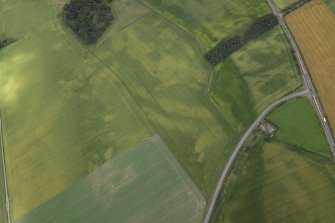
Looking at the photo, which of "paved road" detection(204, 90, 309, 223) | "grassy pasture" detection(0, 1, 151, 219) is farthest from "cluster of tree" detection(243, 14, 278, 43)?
"grassy pasture" detection(0, 1, 151, 219)

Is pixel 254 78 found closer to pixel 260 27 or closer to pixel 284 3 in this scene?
pixel 260 27

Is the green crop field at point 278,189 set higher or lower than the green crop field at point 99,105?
lower

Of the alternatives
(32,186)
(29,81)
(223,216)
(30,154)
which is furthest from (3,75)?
(223,216)

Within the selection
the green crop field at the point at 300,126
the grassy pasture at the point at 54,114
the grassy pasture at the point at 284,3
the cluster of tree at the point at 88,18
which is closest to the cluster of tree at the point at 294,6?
the grassy pasture at the point at 284,3

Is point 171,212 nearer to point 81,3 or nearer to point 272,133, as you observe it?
point 272,133

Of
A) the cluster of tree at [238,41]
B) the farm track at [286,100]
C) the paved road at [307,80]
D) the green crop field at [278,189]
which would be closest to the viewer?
the green crop field at [278,189]

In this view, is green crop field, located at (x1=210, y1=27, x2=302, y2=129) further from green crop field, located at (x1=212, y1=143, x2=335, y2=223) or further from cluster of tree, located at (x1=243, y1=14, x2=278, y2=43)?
green crop field, located at (x1=212, y1=143, x2=335, y2=223)

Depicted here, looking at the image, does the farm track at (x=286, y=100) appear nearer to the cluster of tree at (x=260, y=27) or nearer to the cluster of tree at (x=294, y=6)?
the cluster of tree at (x=260, y=27)
